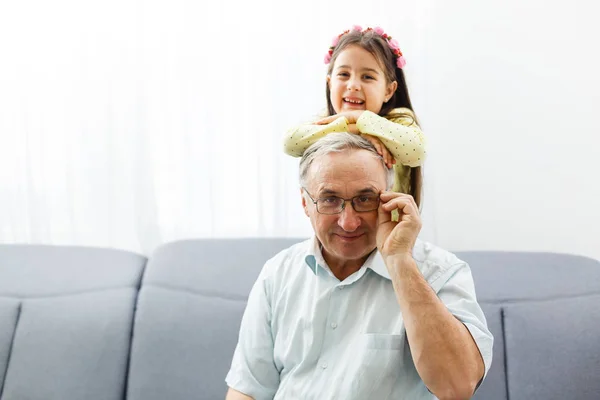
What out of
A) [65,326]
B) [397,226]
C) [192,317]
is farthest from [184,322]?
[397,226]

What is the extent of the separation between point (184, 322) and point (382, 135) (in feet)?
2.86

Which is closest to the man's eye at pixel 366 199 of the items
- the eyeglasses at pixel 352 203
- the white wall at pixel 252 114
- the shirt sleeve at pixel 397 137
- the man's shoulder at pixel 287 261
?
the eyeglasses at pixel 352 203

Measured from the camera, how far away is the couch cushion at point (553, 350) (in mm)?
1809

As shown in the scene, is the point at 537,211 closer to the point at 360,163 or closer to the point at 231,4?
the point at 360,163

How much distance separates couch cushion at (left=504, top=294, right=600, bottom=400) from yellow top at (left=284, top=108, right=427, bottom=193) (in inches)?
24.5

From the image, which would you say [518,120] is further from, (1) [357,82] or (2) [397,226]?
(2) [397,226]

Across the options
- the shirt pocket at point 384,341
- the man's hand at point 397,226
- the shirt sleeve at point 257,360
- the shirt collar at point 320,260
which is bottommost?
the shirt sleeve at point 257,360

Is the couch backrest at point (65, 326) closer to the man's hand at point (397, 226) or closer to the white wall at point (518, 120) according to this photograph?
the man's hand at point (397, 226)

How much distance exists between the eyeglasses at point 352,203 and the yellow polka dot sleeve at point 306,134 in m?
0.16

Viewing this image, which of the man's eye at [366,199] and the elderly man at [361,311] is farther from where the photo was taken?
the man's eye at [366,199]

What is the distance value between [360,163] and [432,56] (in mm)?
897

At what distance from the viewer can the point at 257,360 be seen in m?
1.64

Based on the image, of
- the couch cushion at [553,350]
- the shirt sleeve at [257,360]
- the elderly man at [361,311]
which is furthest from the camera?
the couch cushion at [553,350]

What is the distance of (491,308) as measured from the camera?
190 cm
